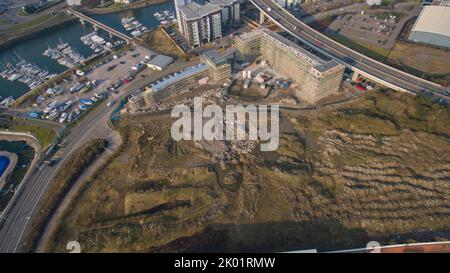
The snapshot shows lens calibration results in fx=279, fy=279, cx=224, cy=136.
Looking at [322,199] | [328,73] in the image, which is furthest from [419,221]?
[328,73]

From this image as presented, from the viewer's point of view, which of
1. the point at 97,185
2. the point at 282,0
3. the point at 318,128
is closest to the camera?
the point at 97,185

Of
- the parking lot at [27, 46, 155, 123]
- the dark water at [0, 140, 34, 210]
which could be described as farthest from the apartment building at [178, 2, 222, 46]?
the dark water at [0, 140, 34, 210]

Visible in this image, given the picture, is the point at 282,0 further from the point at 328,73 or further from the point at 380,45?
the point at 328,73

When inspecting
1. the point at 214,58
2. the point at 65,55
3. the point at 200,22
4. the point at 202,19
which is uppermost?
the point at 202,19

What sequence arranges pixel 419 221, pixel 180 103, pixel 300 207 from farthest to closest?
pixel 180 103
pixel 300 207
pixel 419 221

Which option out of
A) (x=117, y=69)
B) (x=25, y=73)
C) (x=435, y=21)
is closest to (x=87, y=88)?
(x=117, y=69)

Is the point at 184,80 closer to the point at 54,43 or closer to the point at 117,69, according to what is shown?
the point at 117,69
